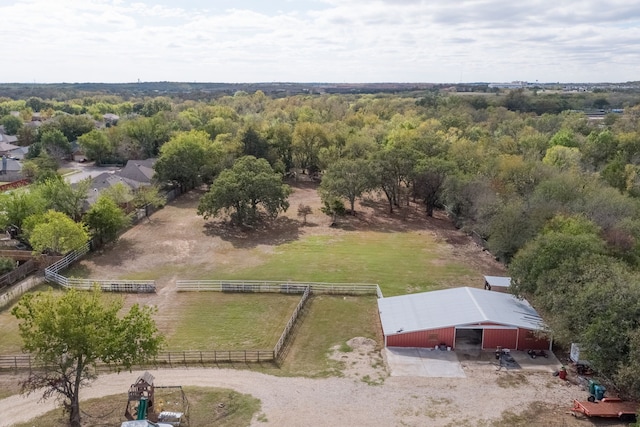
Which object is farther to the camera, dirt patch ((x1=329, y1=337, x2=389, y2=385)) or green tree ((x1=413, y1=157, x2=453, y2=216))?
green tree ((x1=413, y1=157, x2=453, y2=216))

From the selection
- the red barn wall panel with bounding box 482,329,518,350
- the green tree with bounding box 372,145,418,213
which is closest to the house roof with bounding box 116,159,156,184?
the green tree with bounding box 372,145,418,213

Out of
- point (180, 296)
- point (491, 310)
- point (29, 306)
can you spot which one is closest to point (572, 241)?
point (491, 310)

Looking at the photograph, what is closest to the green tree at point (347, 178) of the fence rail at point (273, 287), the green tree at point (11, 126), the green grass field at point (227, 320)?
the fence rail at point (273, 287)

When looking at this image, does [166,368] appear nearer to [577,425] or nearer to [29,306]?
[29,306]

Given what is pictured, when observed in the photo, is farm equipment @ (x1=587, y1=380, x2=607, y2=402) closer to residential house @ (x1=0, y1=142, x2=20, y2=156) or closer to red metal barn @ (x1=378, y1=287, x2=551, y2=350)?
red metal barn @ (x1=378, y1=287, x2=551, y2=350)

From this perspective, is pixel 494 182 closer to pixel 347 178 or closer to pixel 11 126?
pixel 347 178

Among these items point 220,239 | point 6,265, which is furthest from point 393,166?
point 6,265
